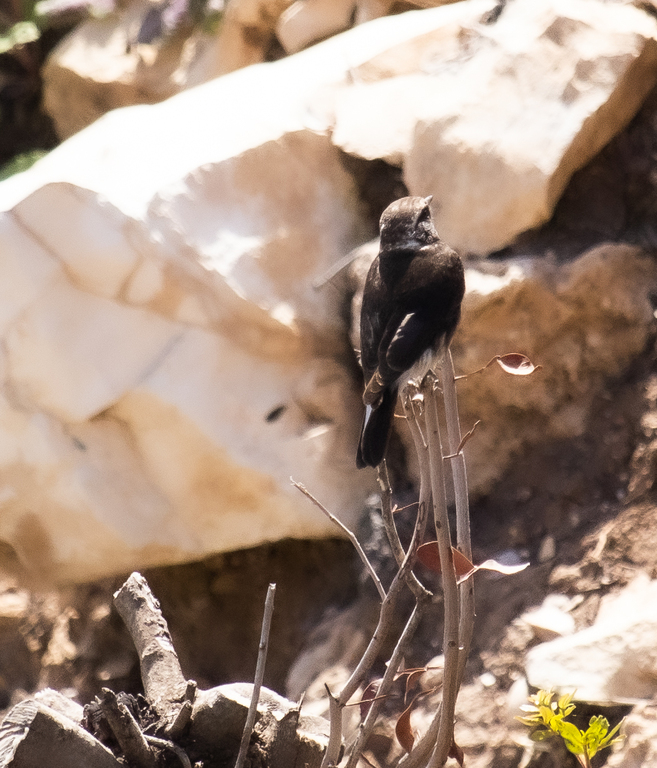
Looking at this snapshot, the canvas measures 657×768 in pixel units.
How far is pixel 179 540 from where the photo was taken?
3824mm

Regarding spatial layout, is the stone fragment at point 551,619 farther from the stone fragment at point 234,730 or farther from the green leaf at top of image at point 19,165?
the green leaf at top of image at point 19,165

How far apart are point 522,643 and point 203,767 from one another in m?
1.24

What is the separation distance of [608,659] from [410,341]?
1.06 meters

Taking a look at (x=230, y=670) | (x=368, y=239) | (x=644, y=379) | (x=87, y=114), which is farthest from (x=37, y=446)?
(x=87, y=114)

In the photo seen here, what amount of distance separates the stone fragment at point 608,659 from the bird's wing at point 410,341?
0.97m

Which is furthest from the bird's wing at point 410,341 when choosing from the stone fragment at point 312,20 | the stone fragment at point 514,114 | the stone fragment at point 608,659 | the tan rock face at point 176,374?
the stone fragment at point 312,20

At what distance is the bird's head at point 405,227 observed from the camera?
263 cm

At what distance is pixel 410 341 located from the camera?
237 centimetres

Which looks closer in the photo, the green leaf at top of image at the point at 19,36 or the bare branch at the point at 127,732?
the bare branch at the point at 127,732

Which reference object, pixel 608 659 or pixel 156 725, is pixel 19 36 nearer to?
pixel 156 725

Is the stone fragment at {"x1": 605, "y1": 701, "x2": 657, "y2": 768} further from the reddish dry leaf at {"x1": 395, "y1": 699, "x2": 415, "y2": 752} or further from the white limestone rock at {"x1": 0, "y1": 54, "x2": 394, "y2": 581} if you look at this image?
the white limestone rock at {"x1": 0, "y1": 54, "x2": 394, "y2": 581}

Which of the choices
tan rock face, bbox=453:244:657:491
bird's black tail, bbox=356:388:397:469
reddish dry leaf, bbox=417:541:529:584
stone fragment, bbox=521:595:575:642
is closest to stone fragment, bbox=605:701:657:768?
stone fragment, bbox=521:595:575:642

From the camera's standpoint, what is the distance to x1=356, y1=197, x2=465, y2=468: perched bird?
7.74 feet

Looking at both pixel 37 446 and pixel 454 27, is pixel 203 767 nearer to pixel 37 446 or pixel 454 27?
pixel 37 446
